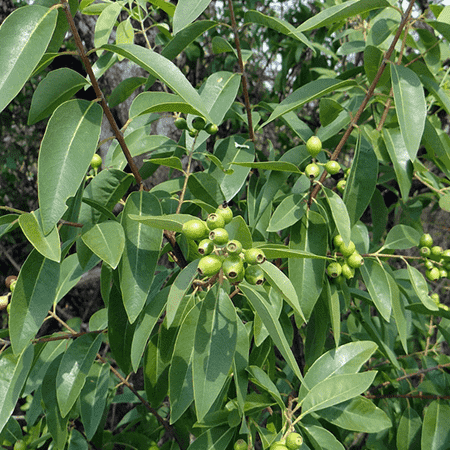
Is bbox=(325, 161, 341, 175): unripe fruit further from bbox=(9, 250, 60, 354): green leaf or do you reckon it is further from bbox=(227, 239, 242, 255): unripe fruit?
bbox=(9, 250, 60, 354): green leaf

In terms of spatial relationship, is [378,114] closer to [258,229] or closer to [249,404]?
[258,229]

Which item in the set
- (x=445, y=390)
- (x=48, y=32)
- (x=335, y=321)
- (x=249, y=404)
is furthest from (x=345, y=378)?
(x=48, y=32)

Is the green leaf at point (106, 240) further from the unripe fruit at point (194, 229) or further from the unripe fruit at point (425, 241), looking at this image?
the unripe fruit at point (425, 241)

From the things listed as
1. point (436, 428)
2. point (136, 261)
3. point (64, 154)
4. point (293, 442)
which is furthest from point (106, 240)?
point (436, 428)

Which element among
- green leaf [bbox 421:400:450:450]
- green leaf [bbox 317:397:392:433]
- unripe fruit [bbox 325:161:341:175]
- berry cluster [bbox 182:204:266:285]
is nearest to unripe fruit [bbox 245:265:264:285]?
berry cluster [bbox 182:204:266:285]

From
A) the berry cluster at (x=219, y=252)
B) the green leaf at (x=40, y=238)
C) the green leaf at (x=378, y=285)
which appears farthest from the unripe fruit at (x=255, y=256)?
the green leaf at (x=378, y=285)

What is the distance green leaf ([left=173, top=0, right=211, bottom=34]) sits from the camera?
991mm

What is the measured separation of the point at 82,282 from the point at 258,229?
1871 mm

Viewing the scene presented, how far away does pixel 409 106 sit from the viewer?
110 cm

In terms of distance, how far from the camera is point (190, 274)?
0.90 metres

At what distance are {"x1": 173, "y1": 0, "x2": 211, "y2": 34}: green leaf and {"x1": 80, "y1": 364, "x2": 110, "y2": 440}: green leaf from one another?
1.09 metres

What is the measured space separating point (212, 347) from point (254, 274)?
194mm

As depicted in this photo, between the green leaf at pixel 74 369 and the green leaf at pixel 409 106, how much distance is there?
3.35 feet

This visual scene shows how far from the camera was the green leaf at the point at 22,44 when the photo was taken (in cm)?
74
